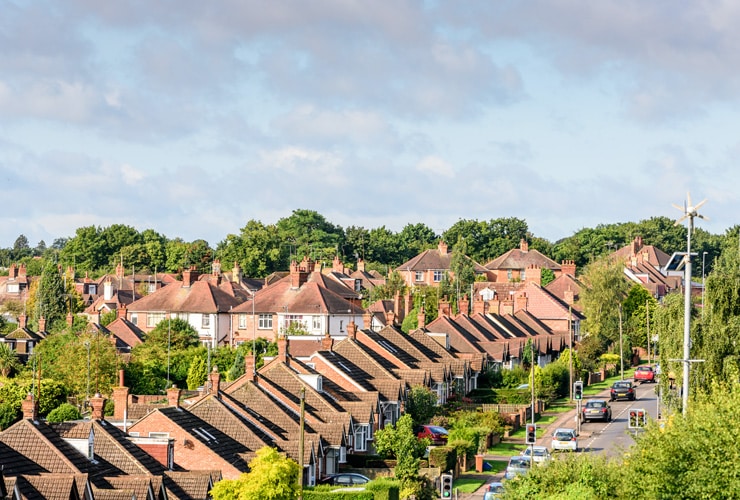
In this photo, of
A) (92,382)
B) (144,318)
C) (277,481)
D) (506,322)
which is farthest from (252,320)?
(277,481)

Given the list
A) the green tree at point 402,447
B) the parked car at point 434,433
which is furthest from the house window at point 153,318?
the green tree at point 402,447

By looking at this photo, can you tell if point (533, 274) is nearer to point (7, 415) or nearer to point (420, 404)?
point (420, 404)

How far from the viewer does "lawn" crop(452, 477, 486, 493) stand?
61494mm

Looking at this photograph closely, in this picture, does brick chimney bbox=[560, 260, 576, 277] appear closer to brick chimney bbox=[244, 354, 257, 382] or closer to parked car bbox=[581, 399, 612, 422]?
parked car bbox=[581, 399, 612, 422]

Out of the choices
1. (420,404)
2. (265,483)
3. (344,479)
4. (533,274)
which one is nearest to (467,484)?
(344,479)

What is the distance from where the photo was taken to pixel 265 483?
46.2 m

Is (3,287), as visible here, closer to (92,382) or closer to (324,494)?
(92,382)

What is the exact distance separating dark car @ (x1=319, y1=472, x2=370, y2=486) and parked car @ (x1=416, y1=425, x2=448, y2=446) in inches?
495

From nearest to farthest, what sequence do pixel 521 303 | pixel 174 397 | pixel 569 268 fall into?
pixel 174 397 → pixel 521 303 → pixel 569 268

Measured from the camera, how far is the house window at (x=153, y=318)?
12175 cm

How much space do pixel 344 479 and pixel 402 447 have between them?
4.44m

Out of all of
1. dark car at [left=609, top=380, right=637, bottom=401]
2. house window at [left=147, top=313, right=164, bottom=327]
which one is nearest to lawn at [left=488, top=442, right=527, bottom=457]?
dark car at [left=609, top=380, right=637, bottom=401]

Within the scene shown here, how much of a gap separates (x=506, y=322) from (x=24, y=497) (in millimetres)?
80049

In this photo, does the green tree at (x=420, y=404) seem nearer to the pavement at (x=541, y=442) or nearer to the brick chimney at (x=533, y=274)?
the pavement at (x=541, y=442)
